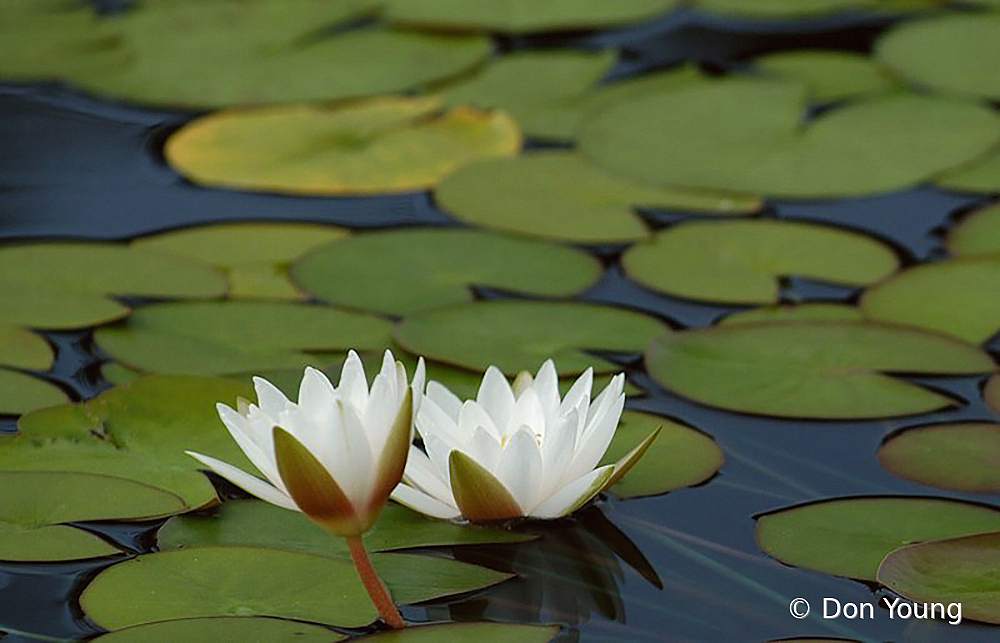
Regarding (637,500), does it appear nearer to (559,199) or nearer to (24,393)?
(24,393)

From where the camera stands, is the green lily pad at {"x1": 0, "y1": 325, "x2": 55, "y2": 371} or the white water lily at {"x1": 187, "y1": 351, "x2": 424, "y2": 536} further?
the green lily pad at {"x1": 0, "y1": 325, "x2": 55, "y2": 371}

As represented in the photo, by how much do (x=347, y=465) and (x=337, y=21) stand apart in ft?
6.92

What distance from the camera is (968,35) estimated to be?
2.91 m

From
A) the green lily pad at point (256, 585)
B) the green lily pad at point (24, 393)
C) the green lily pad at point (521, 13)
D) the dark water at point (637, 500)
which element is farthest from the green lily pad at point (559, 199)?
the green lily pad at point (256, 585)

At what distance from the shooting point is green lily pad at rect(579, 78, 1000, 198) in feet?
7.83

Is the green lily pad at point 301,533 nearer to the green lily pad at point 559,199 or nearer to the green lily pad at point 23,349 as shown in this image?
the green lily pad at point 23,349

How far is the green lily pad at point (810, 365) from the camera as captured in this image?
171 centimetres

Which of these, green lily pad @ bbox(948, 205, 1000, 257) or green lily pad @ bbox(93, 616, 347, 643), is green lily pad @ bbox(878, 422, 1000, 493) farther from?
green lily pad @ bbox(93, 616, 347, 643)

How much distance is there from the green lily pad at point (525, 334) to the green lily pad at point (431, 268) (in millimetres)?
88

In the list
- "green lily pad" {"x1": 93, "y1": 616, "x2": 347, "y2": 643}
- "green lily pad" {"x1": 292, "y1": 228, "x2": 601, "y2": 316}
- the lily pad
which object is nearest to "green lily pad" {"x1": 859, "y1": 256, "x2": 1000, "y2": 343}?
"green lily pad" {"x1": 292, "y1": 228, "x2": 601, "y2": 316}

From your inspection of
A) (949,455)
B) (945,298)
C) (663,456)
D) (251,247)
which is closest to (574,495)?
(663,456)

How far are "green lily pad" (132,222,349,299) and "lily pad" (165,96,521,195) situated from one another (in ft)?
0.63

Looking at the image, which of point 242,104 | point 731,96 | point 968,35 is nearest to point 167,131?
point 242,104

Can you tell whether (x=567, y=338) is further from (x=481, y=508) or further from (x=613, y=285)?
(x=481, y=508)
